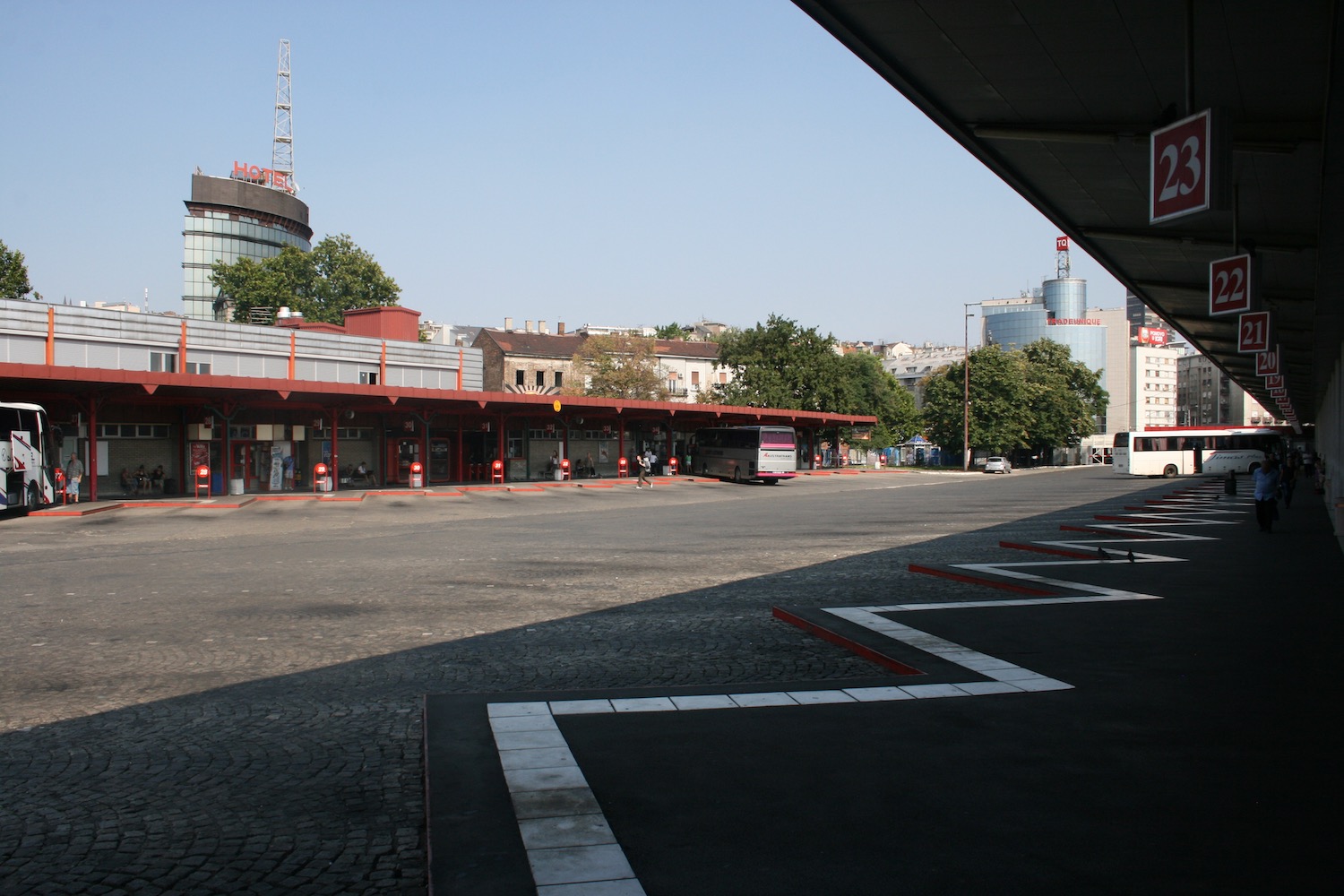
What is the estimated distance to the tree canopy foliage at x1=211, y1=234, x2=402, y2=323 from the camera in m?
87.8

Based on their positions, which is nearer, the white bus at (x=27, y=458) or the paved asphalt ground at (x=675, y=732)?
the paved asphalt ground at (x=675, y=732)

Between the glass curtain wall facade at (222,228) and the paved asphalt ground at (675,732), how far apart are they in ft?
390

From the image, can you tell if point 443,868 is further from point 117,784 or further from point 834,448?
point 834,448

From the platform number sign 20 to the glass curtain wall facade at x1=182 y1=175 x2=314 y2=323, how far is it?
123m

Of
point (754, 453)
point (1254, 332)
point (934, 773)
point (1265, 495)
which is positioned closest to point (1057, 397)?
point (754, 453)

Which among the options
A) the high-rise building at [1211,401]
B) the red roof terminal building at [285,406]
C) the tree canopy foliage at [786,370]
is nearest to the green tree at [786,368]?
the tree canopy foliage at [786,370]

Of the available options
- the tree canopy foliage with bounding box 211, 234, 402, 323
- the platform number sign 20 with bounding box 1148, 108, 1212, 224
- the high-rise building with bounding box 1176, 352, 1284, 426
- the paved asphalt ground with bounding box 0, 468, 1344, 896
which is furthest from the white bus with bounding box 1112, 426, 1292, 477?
the high-rise building with bounding box 1176, 352, 1284, 426

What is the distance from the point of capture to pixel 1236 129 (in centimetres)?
981

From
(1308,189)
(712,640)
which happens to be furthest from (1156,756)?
(1308,189)

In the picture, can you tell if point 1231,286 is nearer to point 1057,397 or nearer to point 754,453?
point 754,453

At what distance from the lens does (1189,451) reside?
60344mm

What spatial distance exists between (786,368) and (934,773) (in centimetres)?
7246

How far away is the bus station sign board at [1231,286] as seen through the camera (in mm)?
11305

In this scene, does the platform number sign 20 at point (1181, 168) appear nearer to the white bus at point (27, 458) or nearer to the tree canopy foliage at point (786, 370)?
the white bus at point (27, 458)
